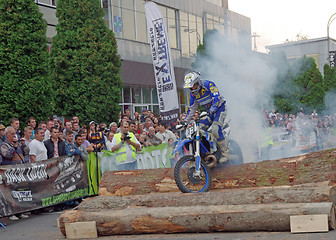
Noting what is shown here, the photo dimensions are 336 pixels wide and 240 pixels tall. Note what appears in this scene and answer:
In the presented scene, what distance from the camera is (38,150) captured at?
11.9m

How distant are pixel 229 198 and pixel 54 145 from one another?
18.5 feet

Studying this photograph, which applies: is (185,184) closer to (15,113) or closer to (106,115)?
(15,113)

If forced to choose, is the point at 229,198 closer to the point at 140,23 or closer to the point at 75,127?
the point at 75,127

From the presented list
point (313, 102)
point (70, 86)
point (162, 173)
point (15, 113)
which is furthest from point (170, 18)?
point (162, 173)

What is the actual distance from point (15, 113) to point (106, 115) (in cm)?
512

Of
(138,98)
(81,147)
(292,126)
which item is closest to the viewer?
(81,147)

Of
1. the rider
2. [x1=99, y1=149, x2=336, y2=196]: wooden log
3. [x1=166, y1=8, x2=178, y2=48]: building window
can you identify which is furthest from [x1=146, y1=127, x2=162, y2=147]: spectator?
[x1=166, y1=8, x2=178, y2=48]: building window

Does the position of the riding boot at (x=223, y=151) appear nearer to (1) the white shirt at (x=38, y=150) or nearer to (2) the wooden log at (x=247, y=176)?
(2) the wooden log at (x=247, y=176)

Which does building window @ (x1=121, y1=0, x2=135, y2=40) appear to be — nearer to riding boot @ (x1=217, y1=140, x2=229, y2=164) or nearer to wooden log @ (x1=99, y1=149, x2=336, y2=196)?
wooden log @ (x1=99, y1=149, x2=336, y2=196)

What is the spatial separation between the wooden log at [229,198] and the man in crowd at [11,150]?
270 cm

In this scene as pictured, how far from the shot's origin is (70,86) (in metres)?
18.9

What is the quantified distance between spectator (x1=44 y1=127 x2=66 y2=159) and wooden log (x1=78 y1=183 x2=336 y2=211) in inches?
146

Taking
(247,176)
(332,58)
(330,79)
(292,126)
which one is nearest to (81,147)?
(247,176)

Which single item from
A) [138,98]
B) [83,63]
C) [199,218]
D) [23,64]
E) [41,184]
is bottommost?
[199,218]
